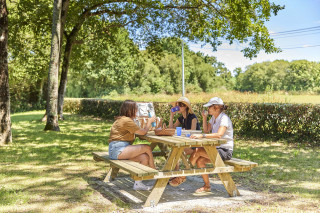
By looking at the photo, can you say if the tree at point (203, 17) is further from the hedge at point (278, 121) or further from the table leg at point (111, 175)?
the table leg at point (111, 175)

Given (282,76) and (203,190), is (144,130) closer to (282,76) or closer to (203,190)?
(203,190)

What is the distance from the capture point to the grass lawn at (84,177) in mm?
4715

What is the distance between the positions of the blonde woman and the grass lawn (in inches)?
28.4

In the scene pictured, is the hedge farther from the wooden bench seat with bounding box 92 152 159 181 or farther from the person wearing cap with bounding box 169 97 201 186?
the wooden bench seat with bounding box 92 152 159 181

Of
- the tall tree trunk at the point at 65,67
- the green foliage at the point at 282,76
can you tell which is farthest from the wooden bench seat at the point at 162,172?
the green foliage at the point at 282,76

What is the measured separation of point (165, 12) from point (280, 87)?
72583mm

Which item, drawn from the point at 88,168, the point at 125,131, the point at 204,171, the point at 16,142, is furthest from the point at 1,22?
the point at 204,171

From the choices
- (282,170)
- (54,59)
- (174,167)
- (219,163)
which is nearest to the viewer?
(174,167)

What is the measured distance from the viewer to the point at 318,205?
471 cm

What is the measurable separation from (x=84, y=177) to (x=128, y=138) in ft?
5.37

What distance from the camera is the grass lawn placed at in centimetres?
471

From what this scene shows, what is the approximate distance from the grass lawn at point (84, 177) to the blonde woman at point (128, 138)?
2.36 ft

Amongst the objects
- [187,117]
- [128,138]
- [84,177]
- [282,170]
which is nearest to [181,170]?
[128,138]

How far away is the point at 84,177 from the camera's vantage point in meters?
6.43
